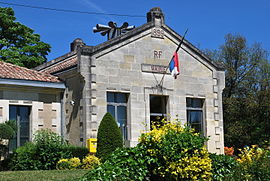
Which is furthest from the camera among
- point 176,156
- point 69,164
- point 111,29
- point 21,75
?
point 111,29

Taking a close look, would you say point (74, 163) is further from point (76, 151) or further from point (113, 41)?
point (113, 41)

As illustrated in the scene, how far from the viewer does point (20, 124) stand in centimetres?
1917

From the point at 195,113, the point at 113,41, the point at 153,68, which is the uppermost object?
the point at 113,41

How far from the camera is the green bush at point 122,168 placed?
9730 mm

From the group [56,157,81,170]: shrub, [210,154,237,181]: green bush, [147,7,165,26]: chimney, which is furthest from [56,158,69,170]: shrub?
[147,7,165,26]: chimney

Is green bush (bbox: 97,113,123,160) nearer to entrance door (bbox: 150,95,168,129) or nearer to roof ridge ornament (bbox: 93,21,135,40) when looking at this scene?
entrance door (bbox: 150,95,168,129)

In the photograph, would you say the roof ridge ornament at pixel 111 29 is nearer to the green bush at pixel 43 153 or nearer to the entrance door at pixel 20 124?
the entrance door at pixel 20 124

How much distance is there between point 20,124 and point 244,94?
786 inches

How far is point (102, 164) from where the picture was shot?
10.2m

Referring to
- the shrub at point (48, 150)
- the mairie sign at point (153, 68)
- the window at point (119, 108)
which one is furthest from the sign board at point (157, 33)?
the shrub at point (48, 150)

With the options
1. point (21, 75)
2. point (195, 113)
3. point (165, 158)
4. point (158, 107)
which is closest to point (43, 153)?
point (21, 75)

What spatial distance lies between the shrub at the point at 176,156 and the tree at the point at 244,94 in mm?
21202

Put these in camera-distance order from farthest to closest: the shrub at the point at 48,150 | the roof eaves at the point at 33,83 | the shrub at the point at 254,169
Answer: the roof eaves at the point at 33,83, the shrub at the point at 48,150, the shrub at the point at 254,169

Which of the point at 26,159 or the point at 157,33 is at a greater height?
the point at 157,33
